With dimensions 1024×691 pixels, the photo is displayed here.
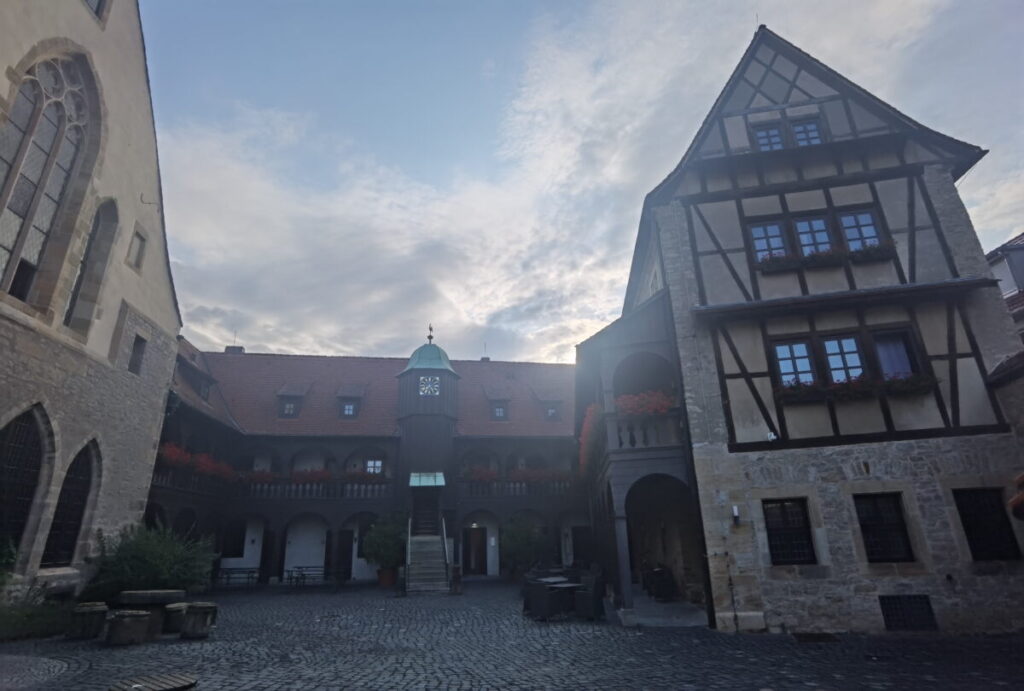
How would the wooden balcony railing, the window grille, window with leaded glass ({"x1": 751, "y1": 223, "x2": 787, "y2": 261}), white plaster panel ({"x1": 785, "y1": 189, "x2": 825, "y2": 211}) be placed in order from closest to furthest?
the window grille < window with leaded glass ({"x1": 751, "y1": 223, "x2": 787, "y2": 261}) < white plaster panel ({"x1": 785, "y1": 189, "x2": 825, "y2": 211}) < the wooden balcony railing

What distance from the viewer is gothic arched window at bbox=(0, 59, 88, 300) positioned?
1205 centimetres

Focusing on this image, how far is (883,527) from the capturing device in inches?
470

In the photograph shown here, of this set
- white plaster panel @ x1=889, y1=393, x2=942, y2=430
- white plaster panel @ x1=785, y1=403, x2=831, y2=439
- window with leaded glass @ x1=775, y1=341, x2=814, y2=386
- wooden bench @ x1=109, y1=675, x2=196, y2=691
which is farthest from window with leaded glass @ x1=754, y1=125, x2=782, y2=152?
wooden bench @ x1=109, y1=675, x2=196, y2=691

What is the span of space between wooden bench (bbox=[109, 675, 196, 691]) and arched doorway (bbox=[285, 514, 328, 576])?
2096 centimetres

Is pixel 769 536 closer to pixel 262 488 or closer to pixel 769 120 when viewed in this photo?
pixel 769 120

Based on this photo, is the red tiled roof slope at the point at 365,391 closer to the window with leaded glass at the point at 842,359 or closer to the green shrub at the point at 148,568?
the green shrub at the point at 148,568

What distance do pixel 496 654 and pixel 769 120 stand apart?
14.9m

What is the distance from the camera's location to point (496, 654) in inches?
387

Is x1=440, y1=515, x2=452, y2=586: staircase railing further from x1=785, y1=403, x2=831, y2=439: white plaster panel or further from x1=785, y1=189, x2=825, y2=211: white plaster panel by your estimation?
x1=785, y1=189, x2=825, y2=211: white plaster panel

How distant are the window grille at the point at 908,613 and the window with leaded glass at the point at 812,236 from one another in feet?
26.2

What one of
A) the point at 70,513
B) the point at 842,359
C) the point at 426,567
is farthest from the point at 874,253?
the point at 70,513

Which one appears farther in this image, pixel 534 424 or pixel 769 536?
pixel 534 424

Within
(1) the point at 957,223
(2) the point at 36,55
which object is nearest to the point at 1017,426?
(1) the point at 957,223

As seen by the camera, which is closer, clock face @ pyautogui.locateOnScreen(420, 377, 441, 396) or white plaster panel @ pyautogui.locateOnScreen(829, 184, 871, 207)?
white plaster panel @ pyautogui.locateOnScreen(829, 184, 871, 207)
